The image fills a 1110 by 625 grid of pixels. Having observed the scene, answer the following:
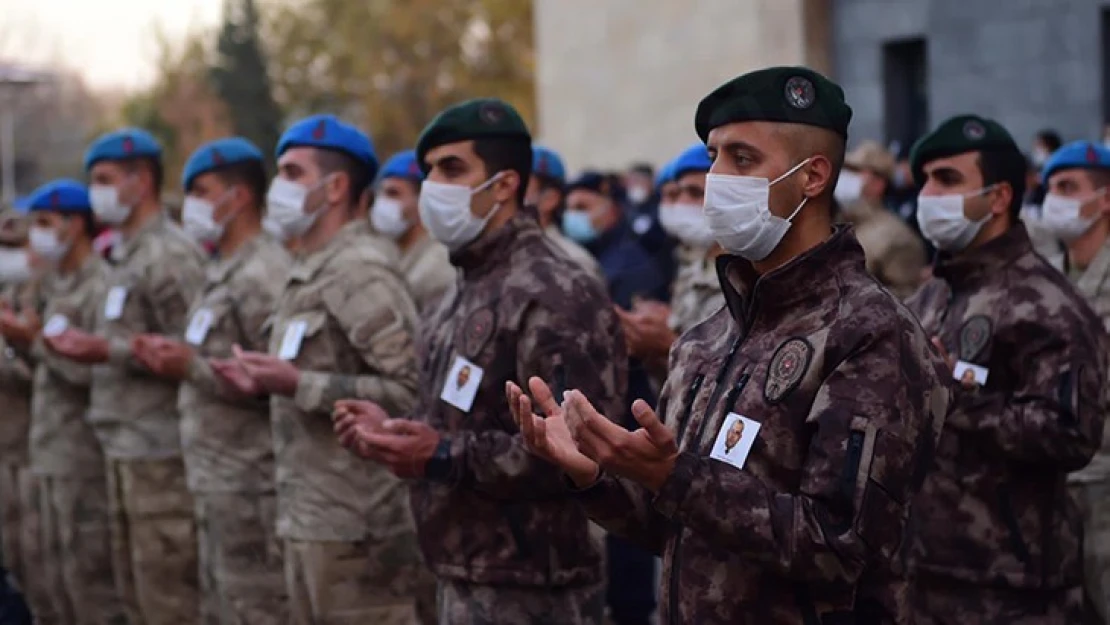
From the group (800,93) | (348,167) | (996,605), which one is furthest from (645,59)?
(800,93)

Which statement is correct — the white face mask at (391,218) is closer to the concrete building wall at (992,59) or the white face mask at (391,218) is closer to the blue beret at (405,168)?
the blue beret at (405,168)

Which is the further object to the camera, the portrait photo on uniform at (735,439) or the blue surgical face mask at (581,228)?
the blue surgical face mask at (581,228)

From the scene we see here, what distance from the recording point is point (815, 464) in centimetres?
377

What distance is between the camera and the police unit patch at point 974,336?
5965 mm

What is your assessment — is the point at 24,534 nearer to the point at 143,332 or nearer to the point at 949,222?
the point at 143,332

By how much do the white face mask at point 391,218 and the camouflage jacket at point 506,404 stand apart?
4667 millimetres

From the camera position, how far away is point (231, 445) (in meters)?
7.93

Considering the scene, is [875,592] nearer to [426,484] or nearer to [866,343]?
[866,343]

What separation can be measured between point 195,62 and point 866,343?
5088 centimetres

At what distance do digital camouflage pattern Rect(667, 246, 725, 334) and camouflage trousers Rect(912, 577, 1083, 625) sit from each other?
6.50 ft

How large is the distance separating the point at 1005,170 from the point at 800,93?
97.6 inches

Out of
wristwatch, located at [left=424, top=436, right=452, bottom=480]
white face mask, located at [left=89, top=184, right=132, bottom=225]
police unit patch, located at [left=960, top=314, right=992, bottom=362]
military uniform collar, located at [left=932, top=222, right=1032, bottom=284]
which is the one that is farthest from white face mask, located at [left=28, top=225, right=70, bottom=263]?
police unit patch, located at [left=960, top=314, right=992, bottom=362]

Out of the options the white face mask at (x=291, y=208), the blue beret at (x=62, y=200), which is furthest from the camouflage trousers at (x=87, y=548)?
the white face mask at (x=291, y=208)

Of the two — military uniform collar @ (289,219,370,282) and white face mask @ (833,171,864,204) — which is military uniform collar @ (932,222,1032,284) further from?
white face mask @ (833,171,864,204)
